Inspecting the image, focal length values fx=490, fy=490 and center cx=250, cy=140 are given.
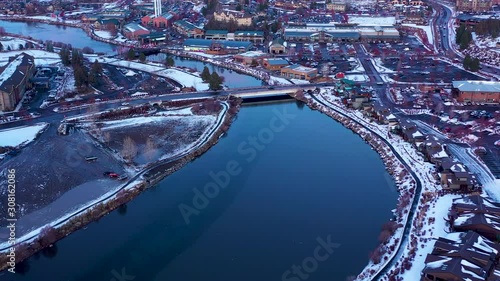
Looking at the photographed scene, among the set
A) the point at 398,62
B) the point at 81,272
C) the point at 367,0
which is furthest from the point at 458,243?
the point at 367,0

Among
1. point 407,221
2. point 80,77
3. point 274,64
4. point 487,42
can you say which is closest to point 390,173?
point 407,221

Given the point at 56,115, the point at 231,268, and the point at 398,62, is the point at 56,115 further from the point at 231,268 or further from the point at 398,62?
the point at 398,62

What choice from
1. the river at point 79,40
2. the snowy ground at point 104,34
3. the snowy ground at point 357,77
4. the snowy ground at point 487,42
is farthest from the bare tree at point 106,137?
the snowy ground at point 487,42

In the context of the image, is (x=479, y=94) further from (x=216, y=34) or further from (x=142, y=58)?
(x=216, y=34)

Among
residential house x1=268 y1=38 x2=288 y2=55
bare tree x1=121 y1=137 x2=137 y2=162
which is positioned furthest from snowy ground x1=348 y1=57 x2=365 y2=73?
bare tree x1=121 y1=137 x2=137 y2=162

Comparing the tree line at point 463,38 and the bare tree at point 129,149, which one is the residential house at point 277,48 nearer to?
the tree line at point 463,38
